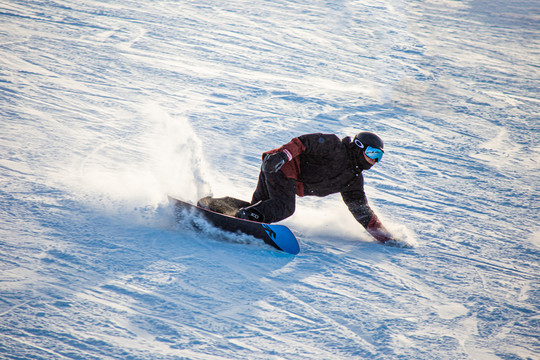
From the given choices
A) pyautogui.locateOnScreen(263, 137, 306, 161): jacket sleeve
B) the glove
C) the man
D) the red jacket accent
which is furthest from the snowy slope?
pyautogui.locateOnScreen(263, 137, 306, 161): jacket sleeve

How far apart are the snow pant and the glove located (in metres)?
0.23

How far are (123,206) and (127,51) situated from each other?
6.42 metres

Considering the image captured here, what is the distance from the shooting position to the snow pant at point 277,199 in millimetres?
3787

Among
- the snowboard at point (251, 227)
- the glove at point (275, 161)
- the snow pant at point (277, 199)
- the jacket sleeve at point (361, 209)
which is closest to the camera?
the glove at point (275, 161)

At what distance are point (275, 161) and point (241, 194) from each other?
1473 millimetres

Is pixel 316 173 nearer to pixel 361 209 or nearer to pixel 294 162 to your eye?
pixel 294 162

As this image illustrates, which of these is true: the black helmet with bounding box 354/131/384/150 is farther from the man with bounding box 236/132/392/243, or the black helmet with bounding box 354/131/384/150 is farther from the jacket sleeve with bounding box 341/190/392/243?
the jacket sleeve with bounding box 341/190/392/243

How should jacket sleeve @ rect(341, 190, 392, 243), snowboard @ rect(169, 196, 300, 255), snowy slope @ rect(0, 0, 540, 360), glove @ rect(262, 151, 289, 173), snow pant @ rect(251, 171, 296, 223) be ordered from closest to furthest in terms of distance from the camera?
snowy slope @ rect(0, 0, 540, 360) → glove @ rect(262, 151, 289, 173) → snowboard @ rect(169, 196, 300, 255) → snow pant @ rect(251, 171, 296, 223) → jacket sleeve @ rect(341, 190, 392, 243)

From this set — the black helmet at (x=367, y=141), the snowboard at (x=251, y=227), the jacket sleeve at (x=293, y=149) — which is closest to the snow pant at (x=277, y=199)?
the snowboard at (x=251, y=227)

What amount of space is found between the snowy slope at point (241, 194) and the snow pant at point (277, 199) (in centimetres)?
32

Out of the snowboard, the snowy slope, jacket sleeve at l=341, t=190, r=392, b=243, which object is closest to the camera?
the snowy slope

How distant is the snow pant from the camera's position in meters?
3.79

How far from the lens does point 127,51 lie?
9.45 metres

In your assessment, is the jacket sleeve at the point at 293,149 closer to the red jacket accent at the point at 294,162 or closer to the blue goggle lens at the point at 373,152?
the red jacket accent at the point at 294,162
